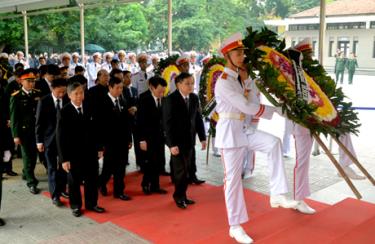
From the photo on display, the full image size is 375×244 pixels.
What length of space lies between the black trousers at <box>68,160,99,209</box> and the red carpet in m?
0.15

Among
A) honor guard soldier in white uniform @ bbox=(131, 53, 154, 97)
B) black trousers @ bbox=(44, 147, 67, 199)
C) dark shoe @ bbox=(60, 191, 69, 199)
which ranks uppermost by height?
honor guard soldier in white uniform @ bbox=(131, 53, 154, 97)

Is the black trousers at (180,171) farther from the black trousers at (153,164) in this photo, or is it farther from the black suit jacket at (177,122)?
the black trousers at (153,164)

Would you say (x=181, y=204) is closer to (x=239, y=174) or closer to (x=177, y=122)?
Result: (x=177, y=122)

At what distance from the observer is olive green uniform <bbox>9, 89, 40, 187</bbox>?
5.26 metres

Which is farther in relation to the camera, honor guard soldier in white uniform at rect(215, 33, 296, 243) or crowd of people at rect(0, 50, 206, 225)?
crowd of people at rect(0, 50, 206, 225)

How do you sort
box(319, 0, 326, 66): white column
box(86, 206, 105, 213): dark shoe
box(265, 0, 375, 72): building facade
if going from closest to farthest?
box(86, 206, 105, 213): dark shoe < box(319, 0, 326, 66): white column < box(265, 0, 375, 72): building facade

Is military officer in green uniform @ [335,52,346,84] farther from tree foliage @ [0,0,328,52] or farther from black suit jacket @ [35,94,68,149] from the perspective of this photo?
black suit jacket @ [35,94,68,149]

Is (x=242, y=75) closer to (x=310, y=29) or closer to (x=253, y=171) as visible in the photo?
(x=253, y=171)

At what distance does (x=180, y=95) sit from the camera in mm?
4715

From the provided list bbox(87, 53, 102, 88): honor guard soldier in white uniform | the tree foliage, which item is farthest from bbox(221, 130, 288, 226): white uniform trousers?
the tree foliage

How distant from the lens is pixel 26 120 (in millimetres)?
5293

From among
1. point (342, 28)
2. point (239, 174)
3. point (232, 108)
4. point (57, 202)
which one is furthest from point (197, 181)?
point (342, 28)

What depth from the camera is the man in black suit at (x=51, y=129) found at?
Answer: 4.88m

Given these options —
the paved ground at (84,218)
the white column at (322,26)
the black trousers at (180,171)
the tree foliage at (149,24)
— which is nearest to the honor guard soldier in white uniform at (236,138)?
the paved ground at (84,218)
